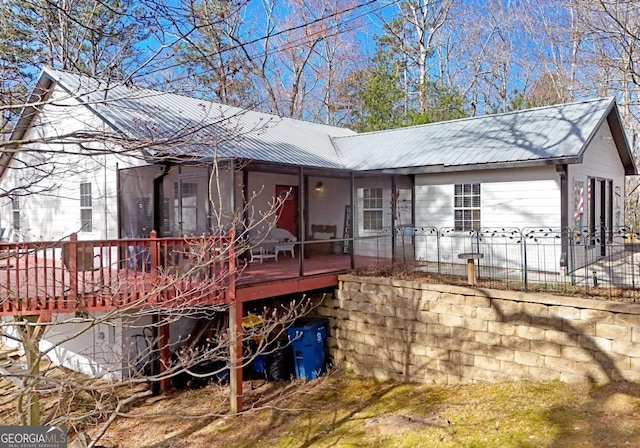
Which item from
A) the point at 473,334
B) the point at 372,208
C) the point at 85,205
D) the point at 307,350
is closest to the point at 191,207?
the point at 85,205

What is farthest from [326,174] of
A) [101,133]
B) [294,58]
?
[294,58]

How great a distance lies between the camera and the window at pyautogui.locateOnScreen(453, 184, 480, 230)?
10.7 metres

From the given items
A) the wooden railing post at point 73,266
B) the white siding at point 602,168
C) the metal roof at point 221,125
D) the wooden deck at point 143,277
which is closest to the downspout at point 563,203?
the white siding at point 602,168

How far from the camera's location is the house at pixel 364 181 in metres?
9.36

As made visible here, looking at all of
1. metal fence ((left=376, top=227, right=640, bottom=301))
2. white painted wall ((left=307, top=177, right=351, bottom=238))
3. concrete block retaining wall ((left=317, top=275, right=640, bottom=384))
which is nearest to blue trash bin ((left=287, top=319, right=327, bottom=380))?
concrete block retaining wall ((left=317, top=275, right=640, bottom=384))

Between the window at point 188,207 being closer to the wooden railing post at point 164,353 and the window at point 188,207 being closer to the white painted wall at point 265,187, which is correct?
the white painted wall at point 265,187

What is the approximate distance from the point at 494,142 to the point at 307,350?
6571mm

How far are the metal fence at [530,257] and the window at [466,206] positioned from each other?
7.6 inches

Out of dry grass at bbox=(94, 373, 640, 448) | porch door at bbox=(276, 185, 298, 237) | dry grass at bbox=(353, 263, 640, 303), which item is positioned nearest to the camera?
Answer: dry grass at bbox=(94, 373, 640, 448)

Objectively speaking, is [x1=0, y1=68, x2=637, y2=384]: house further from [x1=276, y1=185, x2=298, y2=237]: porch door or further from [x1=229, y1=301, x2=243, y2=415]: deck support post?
[x1=229, y1=301, x2=243, y2=415]: deck support post

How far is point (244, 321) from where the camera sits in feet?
28.2

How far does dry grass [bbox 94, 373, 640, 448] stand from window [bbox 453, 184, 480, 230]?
4.35 m

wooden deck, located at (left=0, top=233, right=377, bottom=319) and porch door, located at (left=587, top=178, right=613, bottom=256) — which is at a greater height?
porch door, located at (left=587, top=178, right=613, bottom=256)

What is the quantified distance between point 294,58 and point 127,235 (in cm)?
1714
